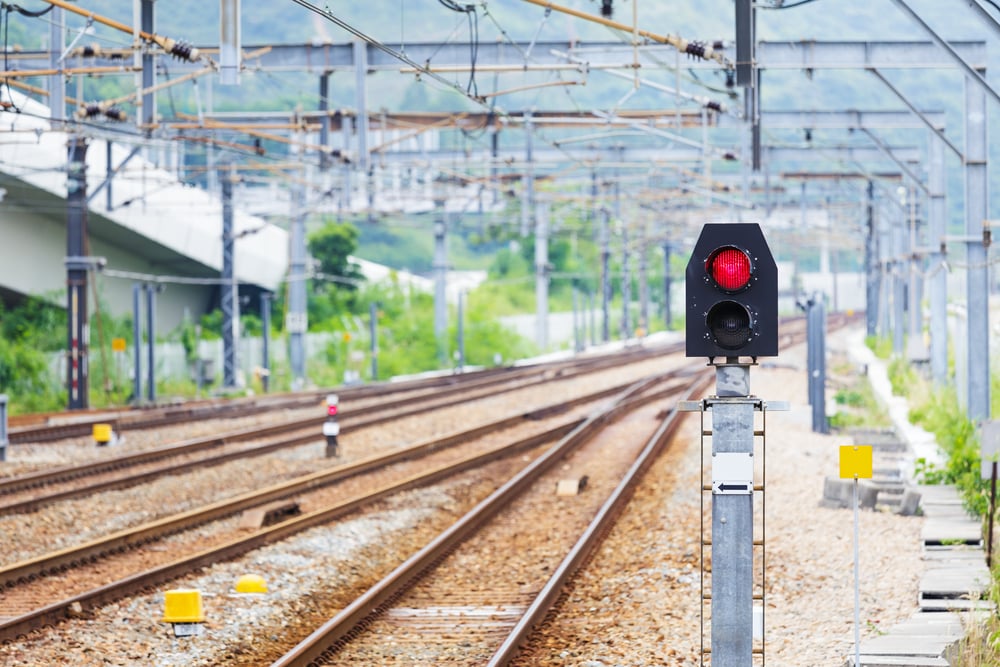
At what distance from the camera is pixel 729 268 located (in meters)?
6.23

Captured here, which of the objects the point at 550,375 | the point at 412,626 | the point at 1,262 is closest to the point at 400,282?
the point at 550,375

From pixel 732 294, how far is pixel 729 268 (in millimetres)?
119

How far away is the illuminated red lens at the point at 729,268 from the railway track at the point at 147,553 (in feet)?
19.0

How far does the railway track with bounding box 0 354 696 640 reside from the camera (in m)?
10.5

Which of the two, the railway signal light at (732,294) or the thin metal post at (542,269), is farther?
the thin metal post at (542,269)

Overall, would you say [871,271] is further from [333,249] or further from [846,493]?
[846,493]

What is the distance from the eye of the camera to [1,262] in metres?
35.8

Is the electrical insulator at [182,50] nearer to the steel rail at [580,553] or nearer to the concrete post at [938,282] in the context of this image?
the steel rail at [580,553]

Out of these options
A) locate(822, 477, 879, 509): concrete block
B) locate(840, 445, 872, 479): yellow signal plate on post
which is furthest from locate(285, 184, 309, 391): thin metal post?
locate(840, 445, 872, 479): yellow signal plate on post

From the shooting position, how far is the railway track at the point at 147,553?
10492 millimetres

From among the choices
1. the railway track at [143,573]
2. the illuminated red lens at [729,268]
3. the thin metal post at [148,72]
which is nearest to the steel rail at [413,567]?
the railway track at [143,573]

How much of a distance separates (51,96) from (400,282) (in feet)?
136

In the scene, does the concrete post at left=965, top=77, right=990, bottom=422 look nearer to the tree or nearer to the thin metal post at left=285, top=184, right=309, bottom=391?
Result: the thin metal post at left=285, top=184, right=309, bottom=391

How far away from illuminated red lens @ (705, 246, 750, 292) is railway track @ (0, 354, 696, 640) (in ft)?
19.0
